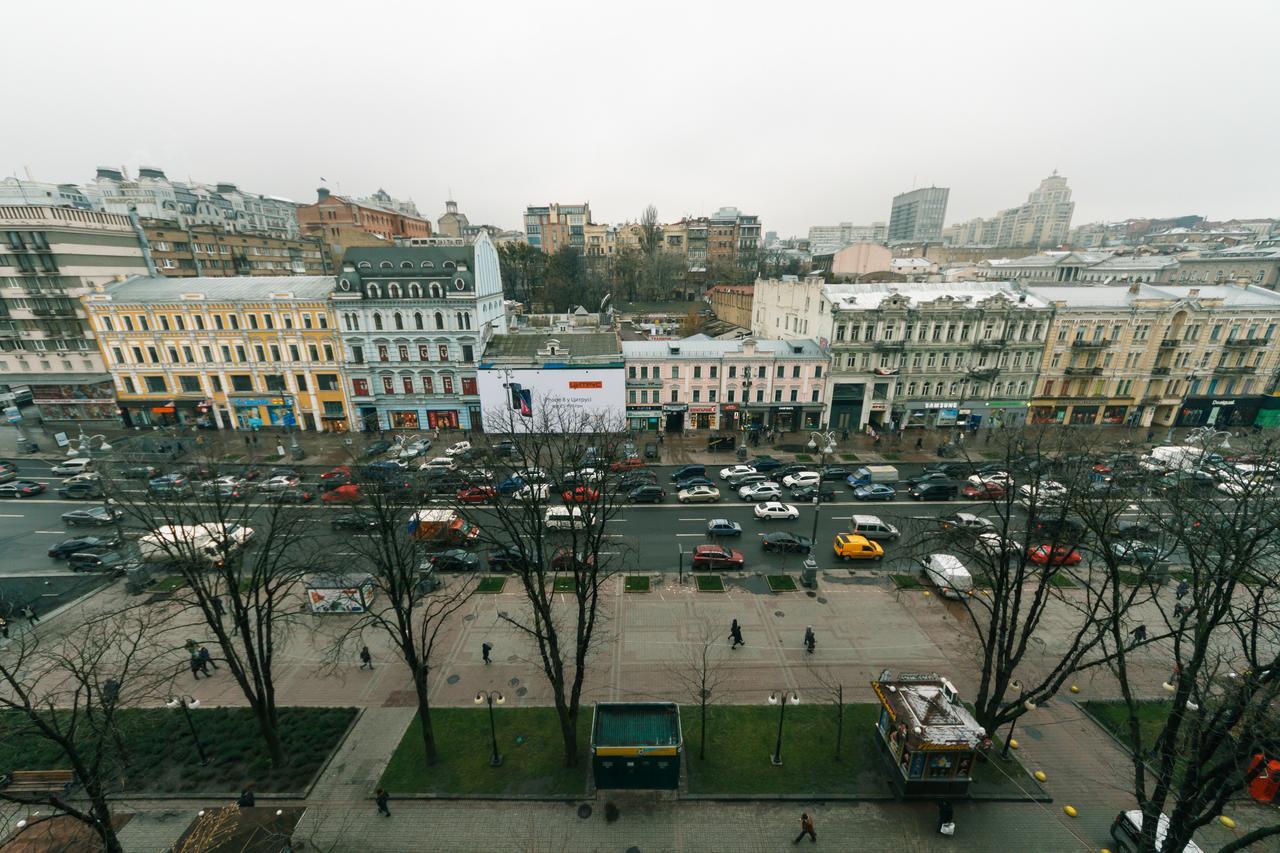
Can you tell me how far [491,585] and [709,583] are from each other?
11.8 metres

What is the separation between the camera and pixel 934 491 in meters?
38.2

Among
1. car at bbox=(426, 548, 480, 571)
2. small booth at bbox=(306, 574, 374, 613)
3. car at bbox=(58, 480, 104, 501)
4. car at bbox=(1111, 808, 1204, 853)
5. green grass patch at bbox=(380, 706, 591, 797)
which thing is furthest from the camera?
car at bbox=(58, 480, 104, 501)

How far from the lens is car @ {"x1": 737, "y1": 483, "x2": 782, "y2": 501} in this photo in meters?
37.6

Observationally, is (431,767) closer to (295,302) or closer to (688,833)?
(688,833)

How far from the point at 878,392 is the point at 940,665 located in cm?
3307

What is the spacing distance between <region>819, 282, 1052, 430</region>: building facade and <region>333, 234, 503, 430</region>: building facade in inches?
1353

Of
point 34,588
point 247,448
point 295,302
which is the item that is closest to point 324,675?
point 34,588

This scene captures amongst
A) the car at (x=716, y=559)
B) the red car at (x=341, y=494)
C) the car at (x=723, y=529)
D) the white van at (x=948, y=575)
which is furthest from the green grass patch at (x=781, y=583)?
the red car at (x=341, y=494)

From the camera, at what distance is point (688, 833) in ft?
51.3

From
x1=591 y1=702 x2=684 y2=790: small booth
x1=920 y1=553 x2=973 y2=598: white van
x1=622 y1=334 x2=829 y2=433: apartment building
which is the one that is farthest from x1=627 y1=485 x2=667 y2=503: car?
x1=591 y1=702 x2=684 y2=790: small booth

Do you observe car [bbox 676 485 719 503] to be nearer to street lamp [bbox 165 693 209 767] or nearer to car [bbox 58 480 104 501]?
street lamp [bbox 165 693 209 767]

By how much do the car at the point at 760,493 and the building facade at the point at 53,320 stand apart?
63216mm

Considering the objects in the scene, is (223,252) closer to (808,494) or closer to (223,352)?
(223,352)

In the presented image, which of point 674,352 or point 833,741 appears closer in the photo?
point 833,741
